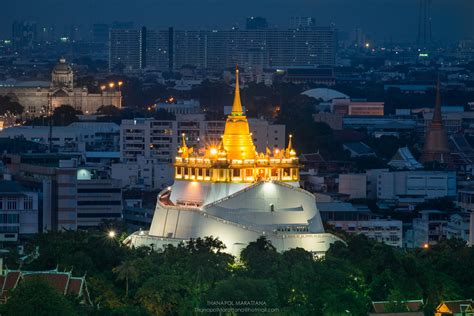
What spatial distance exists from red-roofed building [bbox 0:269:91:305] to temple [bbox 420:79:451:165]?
58.4m

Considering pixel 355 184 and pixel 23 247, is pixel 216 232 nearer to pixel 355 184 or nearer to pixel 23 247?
pixel 23 247

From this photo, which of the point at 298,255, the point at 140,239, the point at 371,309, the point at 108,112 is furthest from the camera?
the point at 108,112

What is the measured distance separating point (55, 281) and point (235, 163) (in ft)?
38.4

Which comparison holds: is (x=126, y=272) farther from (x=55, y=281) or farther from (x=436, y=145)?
(x=436, y=145)

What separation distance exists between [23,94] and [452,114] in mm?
23439

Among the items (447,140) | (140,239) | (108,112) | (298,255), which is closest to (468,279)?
(298,255)

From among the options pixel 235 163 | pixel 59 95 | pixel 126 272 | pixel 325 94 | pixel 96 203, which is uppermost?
pixel 235 163

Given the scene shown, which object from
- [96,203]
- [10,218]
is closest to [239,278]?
[10,218]

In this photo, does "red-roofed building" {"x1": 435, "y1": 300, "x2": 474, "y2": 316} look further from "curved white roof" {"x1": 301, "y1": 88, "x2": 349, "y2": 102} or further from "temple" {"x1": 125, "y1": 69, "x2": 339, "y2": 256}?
"curved white roof" {"x1": 301, "y1": 88, "x2": 349, "y2": 102}

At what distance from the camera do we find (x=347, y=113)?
161 meters

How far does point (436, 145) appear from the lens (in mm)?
120812

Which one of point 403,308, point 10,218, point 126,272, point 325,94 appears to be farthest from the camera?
point 325,94

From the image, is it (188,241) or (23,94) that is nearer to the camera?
(188,241)

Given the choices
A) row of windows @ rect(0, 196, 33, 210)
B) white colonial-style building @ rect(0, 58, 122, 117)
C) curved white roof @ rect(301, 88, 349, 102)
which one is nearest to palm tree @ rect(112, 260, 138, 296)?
row of windows @ rect(0, 196, 33, 210)
